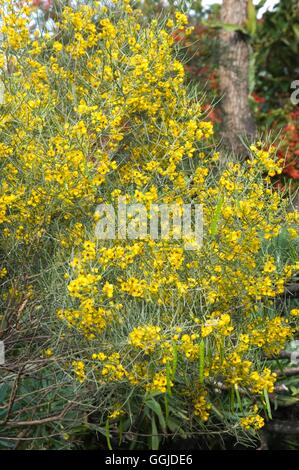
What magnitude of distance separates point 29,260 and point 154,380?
1319 millimetres

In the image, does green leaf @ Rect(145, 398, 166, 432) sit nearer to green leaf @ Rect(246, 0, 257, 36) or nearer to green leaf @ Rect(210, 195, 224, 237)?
green leaf @ Rect(210, 195, 224, 237)

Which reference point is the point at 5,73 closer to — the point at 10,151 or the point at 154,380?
the point at 10,151

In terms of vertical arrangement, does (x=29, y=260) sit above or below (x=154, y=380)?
above

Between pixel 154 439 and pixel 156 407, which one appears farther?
pixel 154 439

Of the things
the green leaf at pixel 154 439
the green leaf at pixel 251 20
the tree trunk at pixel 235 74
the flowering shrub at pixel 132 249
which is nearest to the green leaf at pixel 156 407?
the flowering shrub at pixel 132 249

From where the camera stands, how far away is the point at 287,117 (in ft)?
39.0

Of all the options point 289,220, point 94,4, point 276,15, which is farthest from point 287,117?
point 289,220

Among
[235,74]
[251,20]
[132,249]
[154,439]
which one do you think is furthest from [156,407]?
[251,20]

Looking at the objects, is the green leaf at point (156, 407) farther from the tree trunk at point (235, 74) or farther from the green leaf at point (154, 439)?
the tree trunk at point (235, 74)

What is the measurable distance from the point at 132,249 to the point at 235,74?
23.8ft

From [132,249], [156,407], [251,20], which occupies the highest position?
[251,20]

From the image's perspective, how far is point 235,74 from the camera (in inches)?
417

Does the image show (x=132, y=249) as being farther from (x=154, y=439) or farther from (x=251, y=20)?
(x=251, y=20)

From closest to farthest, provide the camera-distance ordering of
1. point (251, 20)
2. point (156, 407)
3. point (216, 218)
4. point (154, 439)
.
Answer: point (216, 218)
point (156, 407)
point (154, 439)
point (251, 20)
